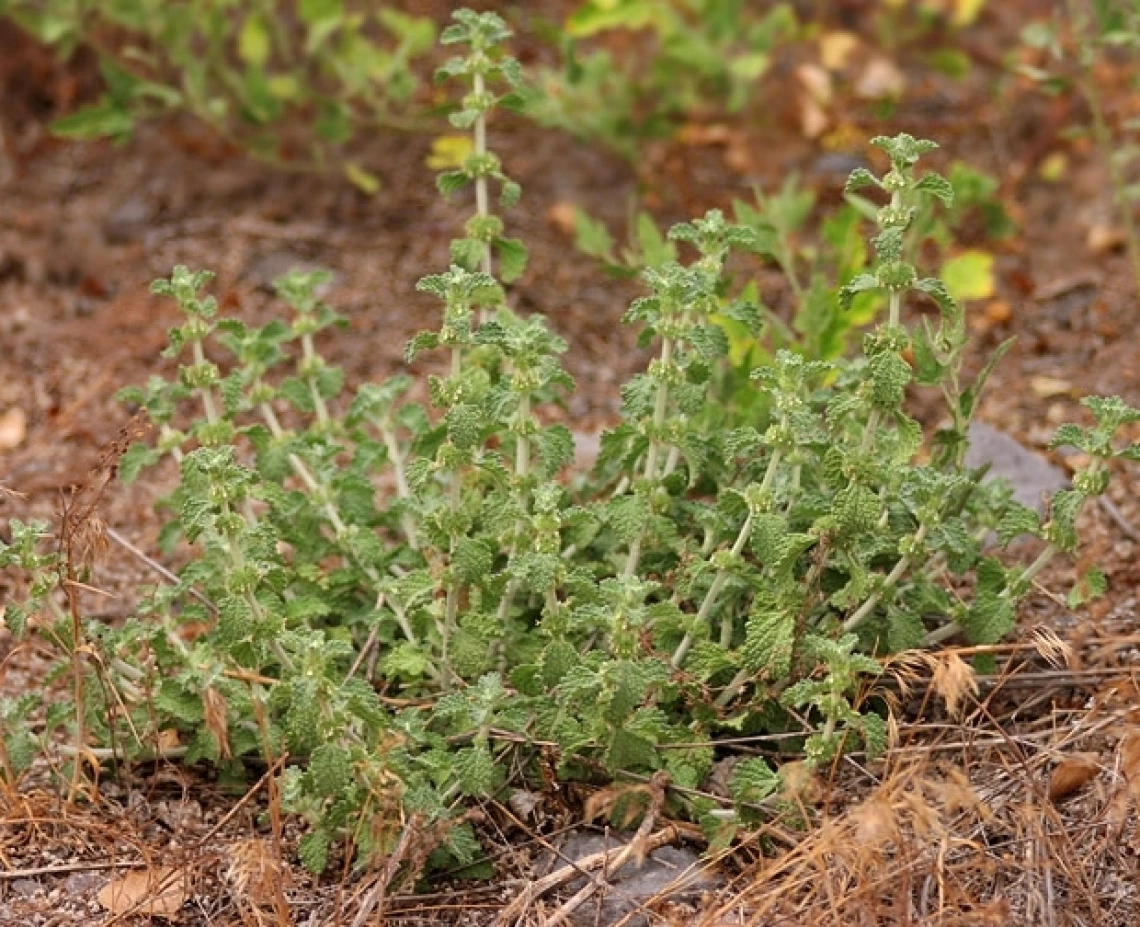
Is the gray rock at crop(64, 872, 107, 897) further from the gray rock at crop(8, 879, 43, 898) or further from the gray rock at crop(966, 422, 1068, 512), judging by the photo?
the gray rock at crop(966, 422, 1068, 512)

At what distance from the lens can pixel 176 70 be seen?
4871 mm

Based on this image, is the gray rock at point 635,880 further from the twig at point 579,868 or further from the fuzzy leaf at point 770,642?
the fuzzy leaf at point 770,642

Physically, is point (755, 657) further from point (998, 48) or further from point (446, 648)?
point (998, 48)

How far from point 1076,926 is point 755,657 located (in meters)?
0.57

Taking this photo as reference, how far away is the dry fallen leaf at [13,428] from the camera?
385 cm

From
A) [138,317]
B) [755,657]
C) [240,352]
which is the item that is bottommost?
[138,317]

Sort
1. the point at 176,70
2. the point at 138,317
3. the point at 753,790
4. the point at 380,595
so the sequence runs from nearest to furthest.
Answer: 1. the point at 753,790
2. the point at 380,595
3. the point at 138,317
4. the point at 176,70

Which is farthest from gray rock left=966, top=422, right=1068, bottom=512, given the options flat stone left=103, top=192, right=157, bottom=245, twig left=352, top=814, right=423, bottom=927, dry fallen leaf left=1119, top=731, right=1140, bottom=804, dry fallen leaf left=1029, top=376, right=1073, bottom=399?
flat stone left=103, top=192, right=157, bottom=245

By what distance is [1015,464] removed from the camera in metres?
3.41

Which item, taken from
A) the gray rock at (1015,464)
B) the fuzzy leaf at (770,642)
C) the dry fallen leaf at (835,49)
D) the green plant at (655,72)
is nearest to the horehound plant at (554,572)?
→ the fuzzy leaf at (770,642)

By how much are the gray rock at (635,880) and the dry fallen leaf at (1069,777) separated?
1.76ft

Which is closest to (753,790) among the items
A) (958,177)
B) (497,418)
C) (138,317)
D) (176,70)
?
(497,418)

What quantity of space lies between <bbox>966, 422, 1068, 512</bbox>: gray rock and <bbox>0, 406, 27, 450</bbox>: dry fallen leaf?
2176mm

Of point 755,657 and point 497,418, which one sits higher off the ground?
point 497,418
